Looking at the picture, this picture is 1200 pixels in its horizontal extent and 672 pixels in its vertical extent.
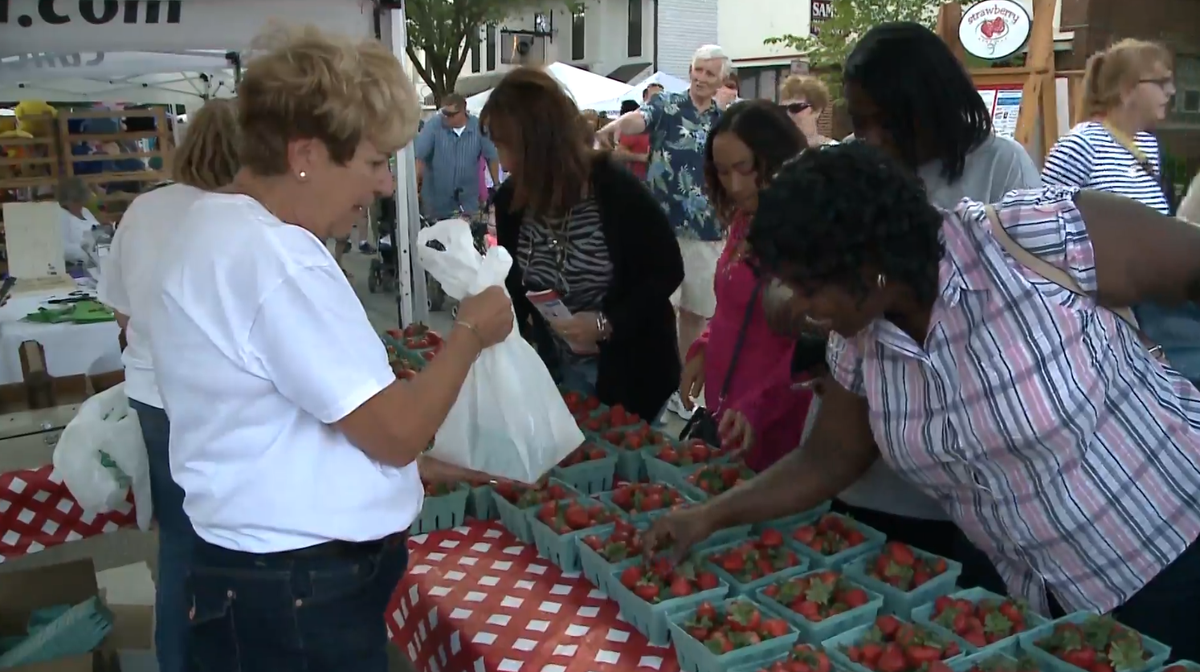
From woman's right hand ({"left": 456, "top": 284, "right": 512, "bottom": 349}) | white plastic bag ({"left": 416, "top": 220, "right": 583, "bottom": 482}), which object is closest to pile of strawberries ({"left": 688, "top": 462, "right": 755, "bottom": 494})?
white plastic bag ({"left": 416, "top": 220, "right": 583, "bottom": 482})

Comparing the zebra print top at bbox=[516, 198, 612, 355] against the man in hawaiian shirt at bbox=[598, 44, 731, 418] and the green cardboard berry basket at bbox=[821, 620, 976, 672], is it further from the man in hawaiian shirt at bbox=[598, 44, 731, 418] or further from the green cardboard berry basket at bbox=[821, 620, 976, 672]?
the man in hawaiian shirt at bbox=[598, 44, 731, 418]

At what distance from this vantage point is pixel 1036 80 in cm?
573

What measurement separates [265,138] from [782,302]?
4.08 feet

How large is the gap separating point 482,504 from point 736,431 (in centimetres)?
62

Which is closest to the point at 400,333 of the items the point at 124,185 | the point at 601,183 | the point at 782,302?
the point at 601,183

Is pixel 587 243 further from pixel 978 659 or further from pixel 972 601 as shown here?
pixel 978 659

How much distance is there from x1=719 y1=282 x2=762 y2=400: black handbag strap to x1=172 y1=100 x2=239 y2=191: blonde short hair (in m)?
1.31

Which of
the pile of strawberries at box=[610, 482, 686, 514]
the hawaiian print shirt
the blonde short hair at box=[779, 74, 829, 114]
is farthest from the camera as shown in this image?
the blonde short hair at box=[779, 74, 829, 114]

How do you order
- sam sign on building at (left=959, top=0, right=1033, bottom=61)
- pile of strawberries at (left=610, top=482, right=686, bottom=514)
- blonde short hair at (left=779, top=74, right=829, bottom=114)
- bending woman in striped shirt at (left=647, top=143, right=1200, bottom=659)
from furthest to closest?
1. sam sign on building at (left=959, top=0, right=1033, bottom=61)
2. blonde short hair at (left=779, top=74, right=829, bottom=114)
3. pile of strawberries at (left=610, top=482, right=686, bottom=514)
4. bending woman in striped shirt at (left=647, top=143, right=1200, bottom=659)

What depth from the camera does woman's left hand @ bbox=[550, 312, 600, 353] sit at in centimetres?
272

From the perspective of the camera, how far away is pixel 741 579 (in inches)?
63.9

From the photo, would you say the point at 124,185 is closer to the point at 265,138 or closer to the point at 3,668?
the point at 3,668

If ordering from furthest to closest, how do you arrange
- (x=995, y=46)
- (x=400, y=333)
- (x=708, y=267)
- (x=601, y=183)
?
(x=995, y=46) → (x=708, y=267) → (x=400, y=333) → (x=601, y=183)

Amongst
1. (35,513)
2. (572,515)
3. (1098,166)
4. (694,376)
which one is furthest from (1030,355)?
(1098,166)
